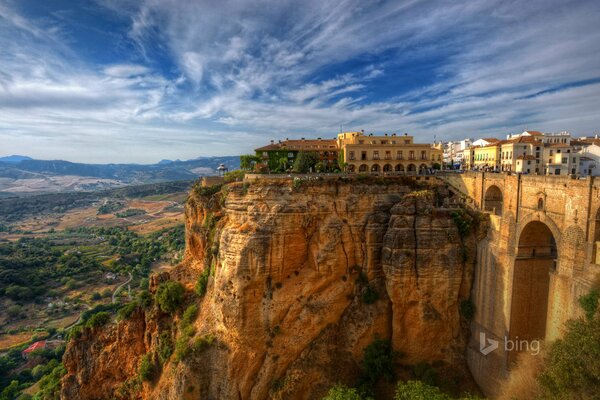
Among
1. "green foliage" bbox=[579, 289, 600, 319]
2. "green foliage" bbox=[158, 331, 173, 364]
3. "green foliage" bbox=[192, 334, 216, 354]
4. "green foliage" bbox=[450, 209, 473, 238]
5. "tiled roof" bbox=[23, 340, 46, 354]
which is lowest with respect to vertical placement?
"tiled roof" bbox=[23, 340, 46, 354]

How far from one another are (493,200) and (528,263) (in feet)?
24.5

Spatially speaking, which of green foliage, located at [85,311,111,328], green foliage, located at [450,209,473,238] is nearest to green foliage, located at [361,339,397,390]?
green foliage, located at [450,209,473,238]

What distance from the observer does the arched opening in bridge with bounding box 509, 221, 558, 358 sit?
82.7ft

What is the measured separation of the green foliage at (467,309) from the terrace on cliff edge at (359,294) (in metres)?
0.13

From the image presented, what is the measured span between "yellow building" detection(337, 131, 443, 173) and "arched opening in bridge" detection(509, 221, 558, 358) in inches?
616

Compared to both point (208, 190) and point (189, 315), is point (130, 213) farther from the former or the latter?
point (189, 315)

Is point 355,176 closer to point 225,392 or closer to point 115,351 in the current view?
point 225,392

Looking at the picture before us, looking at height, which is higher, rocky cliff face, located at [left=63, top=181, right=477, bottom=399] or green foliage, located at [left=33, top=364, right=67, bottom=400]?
rocky cliff face, located at [left=63, top=181, right=477, bottom=399]

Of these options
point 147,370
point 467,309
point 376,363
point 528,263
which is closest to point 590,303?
point 528,263

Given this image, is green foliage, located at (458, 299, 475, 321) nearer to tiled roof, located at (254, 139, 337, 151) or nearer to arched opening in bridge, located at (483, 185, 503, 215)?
arched opening in bridge, located at (483, 185, 503, 215)

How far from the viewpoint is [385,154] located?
40469 millimetres

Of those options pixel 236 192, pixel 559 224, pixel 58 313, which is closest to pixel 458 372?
pixel 559 224

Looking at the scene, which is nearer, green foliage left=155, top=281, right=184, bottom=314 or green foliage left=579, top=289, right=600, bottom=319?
green foliage left=579, top=289, right=600, bottom=319

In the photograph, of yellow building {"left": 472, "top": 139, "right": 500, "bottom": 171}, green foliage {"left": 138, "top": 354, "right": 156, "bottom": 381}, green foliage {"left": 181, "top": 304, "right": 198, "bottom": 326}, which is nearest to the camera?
green foliage {"left": 138, "top": 354, "right": 156, "bottom": 381}
